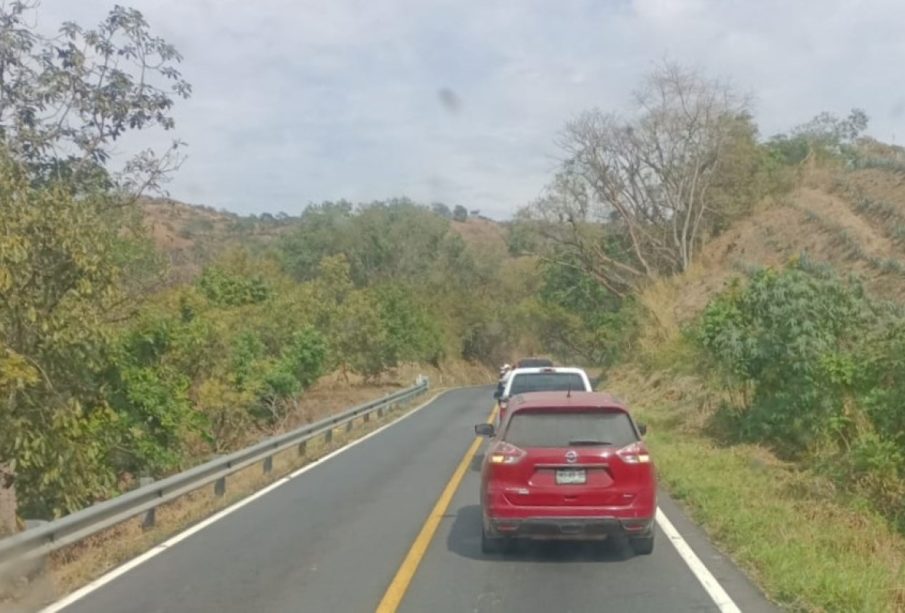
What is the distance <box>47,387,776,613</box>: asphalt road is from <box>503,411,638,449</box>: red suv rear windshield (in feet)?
3.73

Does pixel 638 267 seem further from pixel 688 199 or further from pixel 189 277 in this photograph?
pixel 189 277

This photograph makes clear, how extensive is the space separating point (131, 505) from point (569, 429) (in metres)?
5.38

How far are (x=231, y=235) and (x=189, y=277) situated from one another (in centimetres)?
7654

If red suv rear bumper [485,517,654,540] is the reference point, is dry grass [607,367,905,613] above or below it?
below

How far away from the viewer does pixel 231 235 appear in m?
119

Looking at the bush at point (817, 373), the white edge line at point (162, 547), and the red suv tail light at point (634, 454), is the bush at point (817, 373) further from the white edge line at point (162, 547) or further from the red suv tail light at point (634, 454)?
the white edge line at point (162, 547)

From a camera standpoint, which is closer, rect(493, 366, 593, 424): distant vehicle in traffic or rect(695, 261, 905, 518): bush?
rect(695, 261, 905, 518): bush

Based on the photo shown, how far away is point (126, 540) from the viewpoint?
1300 centimetres

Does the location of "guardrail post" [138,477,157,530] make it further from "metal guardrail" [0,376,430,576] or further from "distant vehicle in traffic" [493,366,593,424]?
"distant vehicle in traffic" [493,366,593,424]

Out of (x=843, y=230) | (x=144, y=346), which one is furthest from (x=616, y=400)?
(x=843, y=230)

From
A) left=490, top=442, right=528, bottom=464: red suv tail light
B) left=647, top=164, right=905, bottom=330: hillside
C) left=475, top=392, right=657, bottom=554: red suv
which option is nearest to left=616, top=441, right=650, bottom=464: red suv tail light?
left=475, top=392, right=657, bottom=554: red suv

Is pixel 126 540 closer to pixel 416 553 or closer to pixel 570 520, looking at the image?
pixel 416 553

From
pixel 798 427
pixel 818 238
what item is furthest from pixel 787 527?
pixel 818 238

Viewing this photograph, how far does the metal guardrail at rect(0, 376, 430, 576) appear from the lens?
32.8 feet
